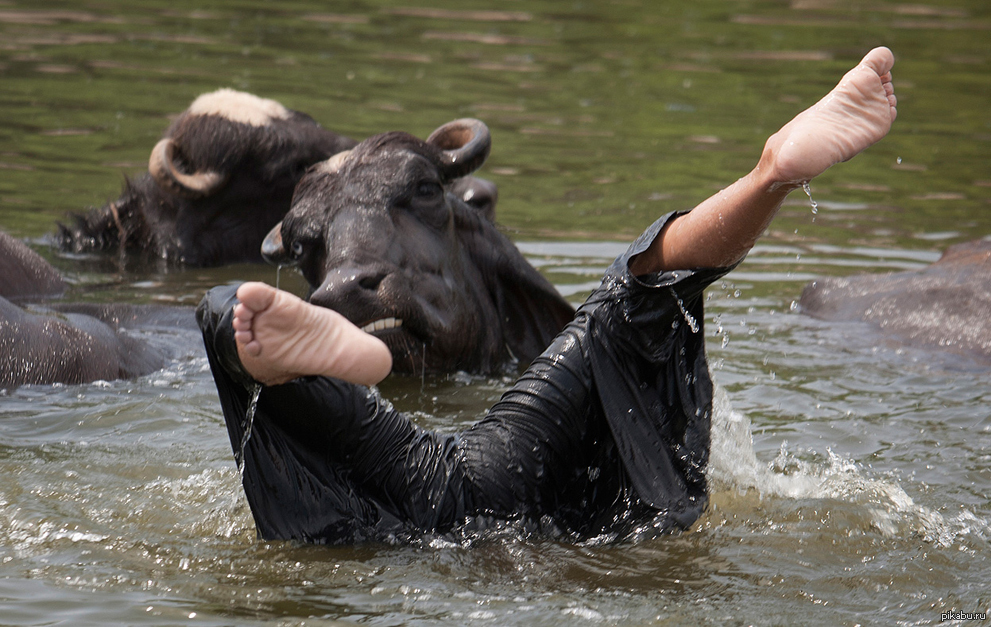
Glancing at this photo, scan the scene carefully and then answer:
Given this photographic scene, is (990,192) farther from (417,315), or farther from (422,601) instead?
(422,601)

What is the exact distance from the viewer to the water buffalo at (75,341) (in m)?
5.72

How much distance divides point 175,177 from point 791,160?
17.2ft

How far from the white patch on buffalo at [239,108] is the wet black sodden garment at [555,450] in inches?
181

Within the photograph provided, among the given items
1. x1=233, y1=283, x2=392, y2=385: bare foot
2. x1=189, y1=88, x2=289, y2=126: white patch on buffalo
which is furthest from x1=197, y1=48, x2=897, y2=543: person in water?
x1=189, y1=88, x2=289, y2=126: white patch on buffalo

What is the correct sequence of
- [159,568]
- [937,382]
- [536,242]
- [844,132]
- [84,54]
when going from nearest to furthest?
[844,132] → [159,568] → [937,382] → [536,242] → [84,54]

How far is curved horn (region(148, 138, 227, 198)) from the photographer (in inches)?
320

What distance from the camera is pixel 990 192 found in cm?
1101

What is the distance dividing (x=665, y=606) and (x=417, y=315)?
96.4 inches

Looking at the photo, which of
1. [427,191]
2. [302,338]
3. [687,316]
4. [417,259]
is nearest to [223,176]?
[427,191]

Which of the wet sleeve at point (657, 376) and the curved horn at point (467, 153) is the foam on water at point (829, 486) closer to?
the wet sleeve at point (657, 376)

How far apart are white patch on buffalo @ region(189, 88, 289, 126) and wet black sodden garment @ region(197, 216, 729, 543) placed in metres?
4.60

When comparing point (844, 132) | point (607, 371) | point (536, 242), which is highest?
point (844, 132)

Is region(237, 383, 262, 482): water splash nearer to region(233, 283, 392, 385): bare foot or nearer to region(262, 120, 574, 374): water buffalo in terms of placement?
region(233, 283, 392, 385): bare foot

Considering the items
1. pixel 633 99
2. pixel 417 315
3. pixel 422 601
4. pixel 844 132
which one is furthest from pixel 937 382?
pixel 633 99
